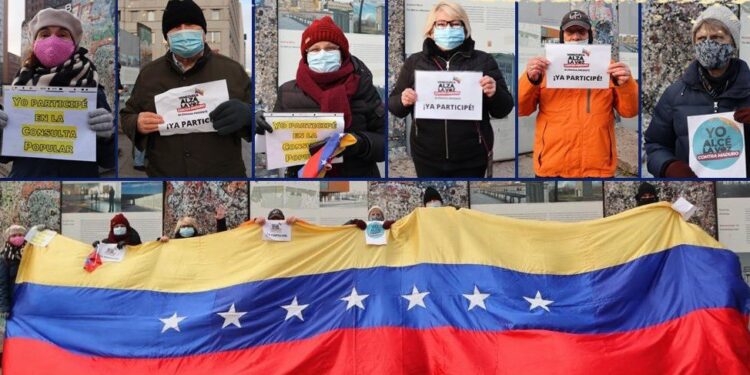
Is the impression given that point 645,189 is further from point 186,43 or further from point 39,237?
point 39,237

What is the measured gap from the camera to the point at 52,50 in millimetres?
6973

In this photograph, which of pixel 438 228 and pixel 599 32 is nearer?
pixel 438 228

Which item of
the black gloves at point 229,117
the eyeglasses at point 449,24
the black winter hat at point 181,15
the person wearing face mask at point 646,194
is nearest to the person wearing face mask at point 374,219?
the black gloves at point 229,117

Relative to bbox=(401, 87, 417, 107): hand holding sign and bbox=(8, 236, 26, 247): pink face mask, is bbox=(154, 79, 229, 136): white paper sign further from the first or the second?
bbox=(401, 87, 417, 107): hand holding sign

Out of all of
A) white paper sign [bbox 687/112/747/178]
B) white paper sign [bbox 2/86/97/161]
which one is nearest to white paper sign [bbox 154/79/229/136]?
white paper sign [bbox 2/86/97/161]

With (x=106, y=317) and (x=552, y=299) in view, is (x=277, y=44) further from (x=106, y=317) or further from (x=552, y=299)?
(x=552, y=299)

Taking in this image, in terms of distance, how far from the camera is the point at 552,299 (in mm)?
5895

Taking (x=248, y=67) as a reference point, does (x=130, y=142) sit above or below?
below

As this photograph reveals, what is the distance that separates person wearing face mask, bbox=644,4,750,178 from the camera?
710cm

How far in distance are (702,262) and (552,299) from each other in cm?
130

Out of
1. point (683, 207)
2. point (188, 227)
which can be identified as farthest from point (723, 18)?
point (188, 227)

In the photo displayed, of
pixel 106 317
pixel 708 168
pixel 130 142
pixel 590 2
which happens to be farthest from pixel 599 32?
pixel 106 317

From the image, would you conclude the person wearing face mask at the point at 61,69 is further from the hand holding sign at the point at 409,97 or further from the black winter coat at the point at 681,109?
the black winter coat at the point at 681,109

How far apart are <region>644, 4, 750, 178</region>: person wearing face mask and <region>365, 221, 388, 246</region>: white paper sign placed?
10.9 ft
